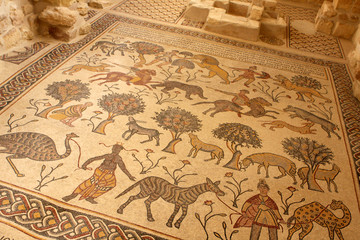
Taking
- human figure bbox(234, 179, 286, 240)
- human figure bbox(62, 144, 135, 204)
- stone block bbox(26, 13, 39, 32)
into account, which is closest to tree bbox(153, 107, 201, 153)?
human figure bbox(62, 144, 135, 204)

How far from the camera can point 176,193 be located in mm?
2033

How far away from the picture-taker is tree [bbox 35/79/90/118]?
2719 mm

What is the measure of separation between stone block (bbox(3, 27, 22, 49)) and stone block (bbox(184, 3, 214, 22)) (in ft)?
7.85

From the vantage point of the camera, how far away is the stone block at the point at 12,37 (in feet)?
10.4

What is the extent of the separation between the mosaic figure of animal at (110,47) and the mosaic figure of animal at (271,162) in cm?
194

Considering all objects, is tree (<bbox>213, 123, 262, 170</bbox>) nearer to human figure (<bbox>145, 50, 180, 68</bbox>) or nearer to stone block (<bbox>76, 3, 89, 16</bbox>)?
human figure (<bbox>145, 50, 180, 68</bbox>)

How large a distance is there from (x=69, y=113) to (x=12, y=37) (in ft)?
4.29

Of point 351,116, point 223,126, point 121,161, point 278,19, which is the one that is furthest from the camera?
point 278,19

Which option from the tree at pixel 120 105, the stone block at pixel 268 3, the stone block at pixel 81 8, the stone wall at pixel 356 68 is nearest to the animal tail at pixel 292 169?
the tree at pixel 120 105

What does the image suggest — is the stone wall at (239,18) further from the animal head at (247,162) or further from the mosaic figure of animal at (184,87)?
the animal head at (247,162)

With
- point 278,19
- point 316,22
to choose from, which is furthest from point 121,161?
point 316,22

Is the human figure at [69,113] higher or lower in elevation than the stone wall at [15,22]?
lower

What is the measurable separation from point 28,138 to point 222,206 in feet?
4.65

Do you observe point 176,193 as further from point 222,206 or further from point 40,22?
point 40,22
